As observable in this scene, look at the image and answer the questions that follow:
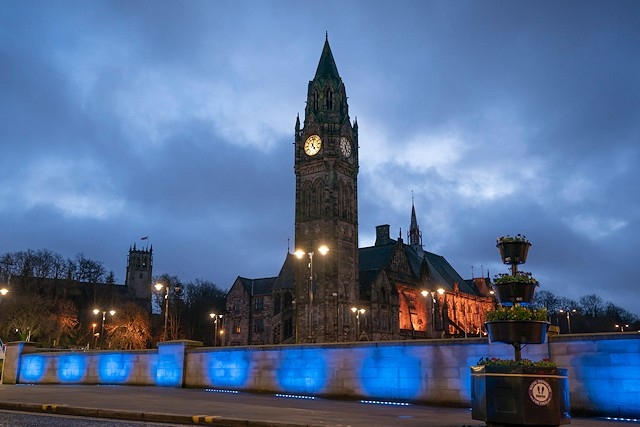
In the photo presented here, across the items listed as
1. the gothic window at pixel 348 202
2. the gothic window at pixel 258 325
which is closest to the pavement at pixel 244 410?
the gothic window at pixel 348 202

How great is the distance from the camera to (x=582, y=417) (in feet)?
55.7

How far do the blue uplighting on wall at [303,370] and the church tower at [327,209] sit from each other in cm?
5154

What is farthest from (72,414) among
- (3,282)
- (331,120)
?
(3,282)

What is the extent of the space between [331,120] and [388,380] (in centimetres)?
6795

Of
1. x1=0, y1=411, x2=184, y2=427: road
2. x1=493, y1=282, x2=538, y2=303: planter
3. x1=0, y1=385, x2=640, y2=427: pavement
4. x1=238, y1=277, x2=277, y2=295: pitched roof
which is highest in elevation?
x1=238, y1=277, x2=277, y2=295: pitched roof

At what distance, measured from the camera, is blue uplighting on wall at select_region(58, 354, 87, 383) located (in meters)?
30.7

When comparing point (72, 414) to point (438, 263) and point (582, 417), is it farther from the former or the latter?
point (438, 263)

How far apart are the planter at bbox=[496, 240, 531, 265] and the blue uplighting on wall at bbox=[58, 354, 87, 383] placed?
2428cm

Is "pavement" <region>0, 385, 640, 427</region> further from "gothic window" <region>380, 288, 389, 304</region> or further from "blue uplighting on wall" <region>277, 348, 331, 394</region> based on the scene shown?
"gothic window" <region>380, 288, 389, 304</region>

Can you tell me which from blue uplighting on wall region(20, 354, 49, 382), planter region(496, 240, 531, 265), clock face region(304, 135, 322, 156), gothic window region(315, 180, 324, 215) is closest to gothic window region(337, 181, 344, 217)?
gothic window region(315, 180, 324, 215)

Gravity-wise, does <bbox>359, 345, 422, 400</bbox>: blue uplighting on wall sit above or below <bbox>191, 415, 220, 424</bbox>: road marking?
above

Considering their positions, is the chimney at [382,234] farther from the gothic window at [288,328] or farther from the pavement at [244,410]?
the pavement at [244,410]

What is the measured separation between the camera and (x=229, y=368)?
25266 mm

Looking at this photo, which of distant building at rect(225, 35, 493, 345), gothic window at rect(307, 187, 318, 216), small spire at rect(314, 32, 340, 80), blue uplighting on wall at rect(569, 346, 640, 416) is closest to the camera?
blue uplighting on wall at rect(569, 346, 640, 416)
